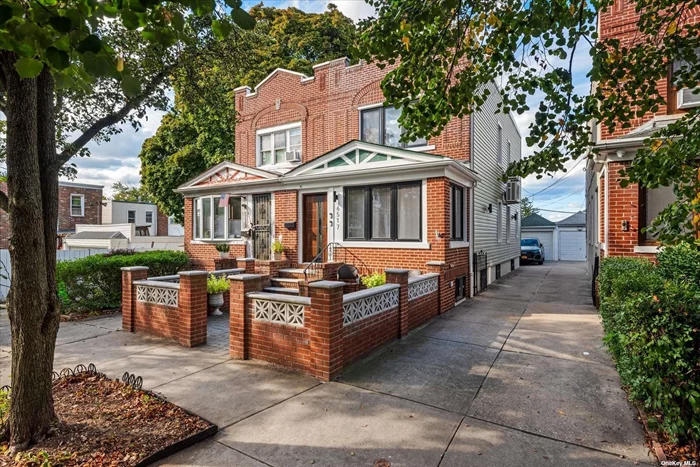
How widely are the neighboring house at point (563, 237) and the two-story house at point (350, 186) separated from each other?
13.5 meters

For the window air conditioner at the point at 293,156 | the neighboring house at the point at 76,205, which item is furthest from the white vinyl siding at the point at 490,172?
the neighboring house at the point at 76,205

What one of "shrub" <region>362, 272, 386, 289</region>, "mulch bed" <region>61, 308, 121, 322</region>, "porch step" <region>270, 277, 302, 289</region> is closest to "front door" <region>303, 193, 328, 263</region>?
"porch step" <region>270, 277, 302, 289</region>

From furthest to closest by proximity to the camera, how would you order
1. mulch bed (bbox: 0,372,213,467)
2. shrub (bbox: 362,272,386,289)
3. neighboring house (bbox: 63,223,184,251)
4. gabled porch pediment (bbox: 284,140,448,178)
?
neighboring house (bbox: 63,223,184,251) → gabled porch pediment (bbox: 284,140,448,178) → shrub (bbox: 362,272,386,289) → mulch bed (bbox: 0,372,213,467)

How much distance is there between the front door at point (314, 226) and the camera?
10.9 meters

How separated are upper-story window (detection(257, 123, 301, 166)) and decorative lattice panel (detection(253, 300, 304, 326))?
342 inches

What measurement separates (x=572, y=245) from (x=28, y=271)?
30353 mm

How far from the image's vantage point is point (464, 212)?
1069 centimetres

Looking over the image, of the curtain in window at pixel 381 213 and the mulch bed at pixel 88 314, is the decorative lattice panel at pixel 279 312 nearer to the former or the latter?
the curtain in window at pixel 381 213

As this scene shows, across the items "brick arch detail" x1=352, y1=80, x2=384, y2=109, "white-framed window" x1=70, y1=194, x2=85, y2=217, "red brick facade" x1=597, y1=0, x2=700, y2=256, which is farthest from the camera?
"white-framed window" x1=70, y1=194, x2=85, y2=217

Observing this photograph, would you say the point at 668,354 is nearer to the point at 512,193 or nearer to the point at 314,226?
the point at 314,226

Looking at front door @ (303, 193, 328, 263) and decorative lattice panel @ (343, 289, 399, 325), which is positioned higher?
front door @ (303, 193, 328, 263)

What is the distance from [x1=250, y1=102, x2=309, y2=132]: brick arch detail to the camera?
44.3ft

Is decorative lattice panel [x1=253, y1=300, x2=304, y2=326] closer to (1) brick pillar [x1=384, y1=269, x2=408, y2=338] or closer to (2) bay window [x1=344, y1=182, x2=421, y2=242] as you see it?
(1) brick pillar [x1=384, y1=269, x2=408, y2=338]

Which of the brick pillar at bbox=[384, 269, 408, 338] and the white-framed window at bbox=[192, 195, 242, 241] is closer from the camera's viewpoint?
the brick pillar at bbox=[384, 269, 408, 338]
